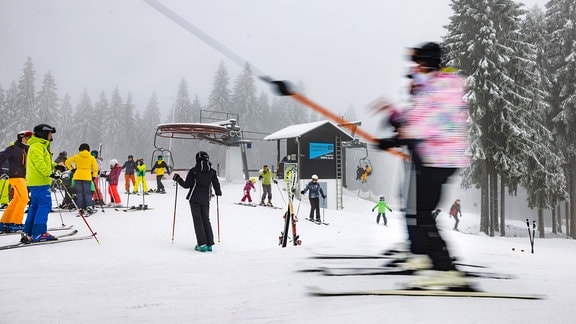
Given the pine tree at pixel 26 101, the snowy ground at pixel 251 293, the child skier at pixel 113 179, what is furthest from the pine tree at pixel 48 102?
the snowy ground at pixel 251 293

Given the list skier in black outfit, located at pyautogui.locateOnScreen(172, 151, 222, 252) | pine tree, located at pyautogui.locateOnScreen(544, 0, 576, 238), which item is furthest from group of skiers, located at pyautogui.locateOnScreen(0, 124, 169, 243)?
pine tree, located at pyautogui.locateOnScreen(544, 0, 576, 238)

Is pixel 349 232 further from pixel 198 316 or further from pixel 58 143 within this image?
pixel 58 143

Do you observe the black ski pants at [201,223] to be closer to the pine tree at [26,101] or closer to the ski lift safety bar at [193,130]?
the ski lift safety bar at [193,130]

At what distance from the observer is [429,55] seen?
379cm

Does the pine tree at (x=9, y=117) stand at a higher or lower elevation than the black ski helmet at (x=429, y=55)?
higher

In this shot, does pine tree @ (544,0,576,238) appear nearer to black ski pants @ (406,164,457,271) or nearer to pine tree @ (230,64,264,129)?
black ski pants @ (406,164,457,271)

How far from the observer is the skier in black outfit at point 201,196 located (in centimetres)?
765

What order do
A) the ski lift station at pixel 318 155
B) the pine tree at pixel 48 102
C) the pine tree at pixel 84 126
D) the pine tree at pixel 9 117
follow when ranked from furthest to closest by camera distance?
the pine tree at pixel 84 126 → the pine tree at pixel 48 102 → the pine tree at pixel 9 117 → the ski lift station at pixel 318 155

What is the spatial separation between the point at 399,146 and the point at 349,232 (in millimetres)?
10203

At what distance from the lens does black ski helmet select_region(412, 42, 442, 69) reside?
3785 mm

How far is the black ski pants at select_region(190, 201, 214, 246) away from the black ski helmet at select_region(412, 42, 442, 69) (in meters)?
5.41

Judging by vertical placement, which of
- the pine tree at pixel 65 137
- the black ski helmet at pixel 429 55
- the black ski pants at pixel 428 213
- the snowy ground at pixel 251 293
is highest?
the pine tree at pixel 65 137

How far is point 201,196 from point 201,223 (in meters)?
0.62

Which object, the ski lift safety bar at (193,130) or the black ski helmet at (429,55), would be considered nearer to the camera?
the black ski helmet at (429,55)
